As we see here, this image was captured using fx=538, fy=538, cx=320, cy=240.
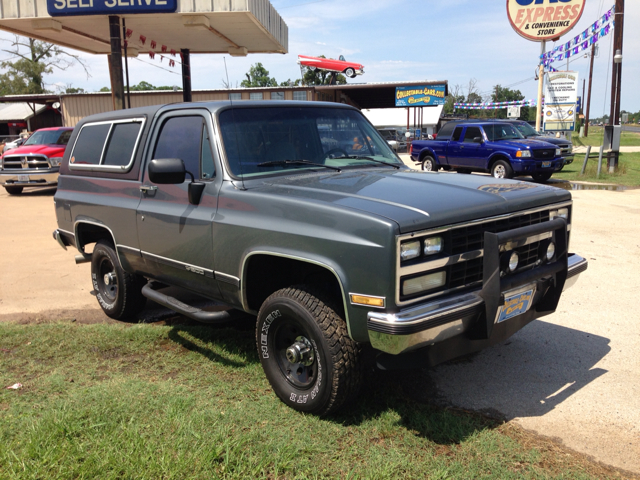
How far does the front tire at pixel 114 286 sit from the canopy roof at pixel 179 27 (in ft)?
27.2

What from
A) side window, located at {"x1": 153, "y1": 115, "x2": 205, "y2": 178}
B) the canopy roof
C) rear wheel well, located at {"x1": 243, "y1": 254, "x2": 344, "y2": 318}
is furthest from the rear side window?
the canopy roof

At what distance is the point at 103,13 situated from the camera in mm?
11805

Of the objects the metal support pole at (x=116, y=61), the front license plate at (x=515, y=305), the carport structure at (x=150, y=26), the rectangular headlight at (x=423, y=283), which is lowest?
the front license plate at (x=515, y=305)

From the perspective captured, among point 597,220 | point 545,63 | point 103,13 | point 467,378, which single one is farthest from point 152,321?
point 545,63

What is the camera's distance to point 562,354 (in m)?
4.34

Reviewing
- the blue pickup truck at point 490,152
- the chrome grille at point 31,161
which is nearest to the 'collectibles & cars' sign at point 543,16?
the blue pickup truck at point 490,152

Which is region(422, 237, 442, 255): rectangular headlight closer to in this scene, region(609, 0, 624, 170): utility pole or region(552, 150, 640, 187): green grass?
region(552, 150, 640, 187): green grass

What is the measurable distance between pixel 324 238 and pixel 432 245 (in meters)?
0.60

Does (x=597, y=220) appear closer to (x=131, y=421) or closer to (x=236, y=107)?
(x=236, y=107)

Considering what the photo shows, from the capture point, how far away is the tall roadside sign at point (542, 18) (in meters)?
23.5

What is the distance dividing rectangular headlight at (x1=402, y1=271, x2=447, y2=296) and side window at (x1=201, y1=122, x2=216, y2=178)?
1730 mm

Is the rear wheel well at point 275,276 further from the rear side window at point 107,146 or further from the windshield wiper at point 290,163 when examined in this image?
the rear side window at point 107,146

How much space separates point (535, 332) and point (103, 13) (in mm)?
11271

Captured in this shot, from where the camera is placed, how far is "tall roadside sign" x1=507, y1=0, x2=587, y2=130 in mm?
23503
